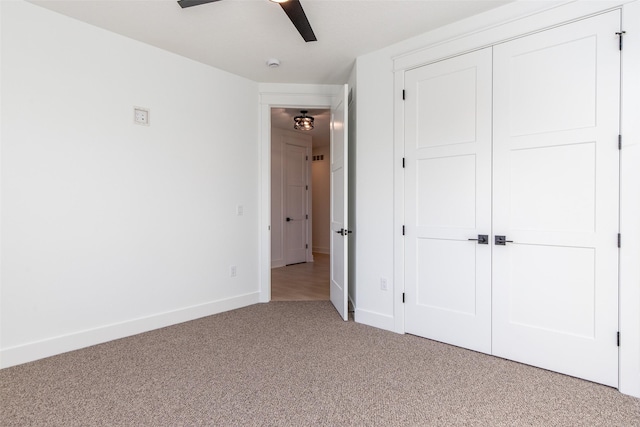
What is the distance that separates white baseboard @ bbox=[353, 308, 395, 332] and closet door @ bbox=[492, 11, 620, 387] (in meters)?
0.86

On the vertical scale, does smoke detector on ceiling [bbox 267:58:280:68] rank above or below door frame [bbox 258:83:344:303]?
above

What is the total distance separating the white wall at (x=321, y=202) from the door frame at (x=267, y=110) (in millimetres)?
3707

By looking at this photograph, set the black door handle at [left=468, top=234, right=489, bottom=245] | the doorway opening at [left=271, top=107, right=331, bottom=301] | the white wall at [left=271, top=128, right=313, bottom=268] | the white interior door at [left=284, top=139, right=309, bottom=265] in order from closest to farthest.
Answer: the black door handle at [left=468, top=234, right=489, bottom=245] → the doorway opening at [left=271, top=107, right=331, bottom=301] → the white wall at [left=271, top=128, right=313, bottom=268] → the white interior door at [left=284, top=139, right=309, bottom=265]

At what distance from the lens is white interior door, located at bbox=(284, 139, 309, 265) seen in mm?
6469

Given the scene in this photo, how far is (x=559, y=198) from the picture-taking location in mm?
2199

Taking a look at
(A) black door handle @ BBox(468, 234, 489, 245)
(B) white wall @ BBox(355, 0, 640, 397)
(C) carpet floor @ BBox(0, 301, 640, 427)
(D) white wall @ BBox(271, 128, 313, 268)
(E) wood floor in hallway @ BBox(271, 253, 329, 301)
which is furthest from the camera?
(D) white wall @ BBox(271, 128, 313, 268)

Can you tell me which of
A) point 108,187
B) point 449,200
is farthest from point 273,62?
point 449,200

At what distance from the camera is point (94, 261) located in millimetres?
2699

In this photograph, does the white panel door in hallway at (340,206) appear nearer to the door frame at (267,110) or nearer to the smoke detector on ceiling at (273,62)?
the door frame at (267,110)

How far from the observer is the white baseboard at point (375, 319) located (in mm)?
2992

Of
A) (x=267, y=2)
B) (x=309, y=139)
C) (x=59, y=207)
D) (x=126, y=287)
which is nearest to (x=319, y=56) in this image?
(x=267, y=2)

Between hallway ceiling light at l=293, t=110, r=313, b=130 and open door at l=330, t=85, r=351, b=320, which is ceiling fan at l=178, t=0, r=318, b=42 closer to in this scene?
open door at l=330, t=85, r=351, b=320

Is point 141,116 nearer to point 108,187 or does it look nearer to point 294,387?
point 108,187

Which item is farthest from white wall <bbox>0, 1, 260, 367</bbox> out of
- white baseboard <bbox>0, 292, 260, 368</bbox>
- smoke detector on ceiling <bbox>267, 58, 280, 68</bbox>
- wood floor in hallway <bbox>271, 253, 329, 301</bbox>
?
wood floor in hallway <bbox>271, 253, 329, 301</bbox>
